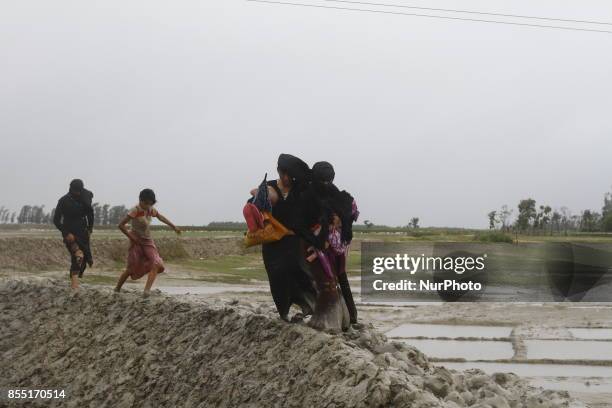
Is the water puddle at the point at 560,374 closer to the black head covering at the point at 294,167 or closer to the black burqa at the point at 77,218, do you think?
the black head covering at the point at 294,167

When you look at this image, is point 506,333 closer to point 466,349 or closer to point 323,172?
point 466,349

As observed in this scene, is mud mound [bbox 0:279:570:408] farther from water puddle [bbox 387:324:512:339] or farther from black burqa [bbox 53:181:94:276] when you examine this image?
water puddle [bbox 387:324:512:339]

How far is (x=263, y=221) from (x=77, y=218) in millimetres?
5095

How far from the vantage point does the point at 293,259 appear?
7.75 meters

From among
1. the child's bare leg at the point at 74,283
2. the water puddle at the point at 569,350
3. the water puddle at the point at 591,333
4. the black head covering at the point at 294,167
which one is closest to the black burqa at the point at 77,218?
the child's bare leg at the point at 74,283

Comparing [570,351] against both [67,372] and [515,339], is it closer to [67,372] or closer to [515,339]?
[515,339]

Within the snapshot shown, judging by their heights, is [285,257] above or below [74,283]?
above

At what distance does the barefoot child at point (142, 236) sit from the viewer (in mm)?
11055

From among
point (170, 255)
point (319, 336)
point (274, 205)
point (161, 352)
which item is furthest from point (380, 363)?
point (170, 255)

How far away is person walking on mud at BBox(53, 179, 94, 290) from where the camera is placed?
11883 millimetres

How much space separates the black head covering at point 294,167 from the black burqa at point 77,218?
16.5ft

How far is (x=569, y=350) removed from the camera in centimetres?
1363

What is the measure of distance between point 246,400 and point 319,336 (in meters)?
0.77

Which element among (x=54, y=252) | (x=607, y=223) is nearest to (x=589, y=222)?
(x=607, y=223)
